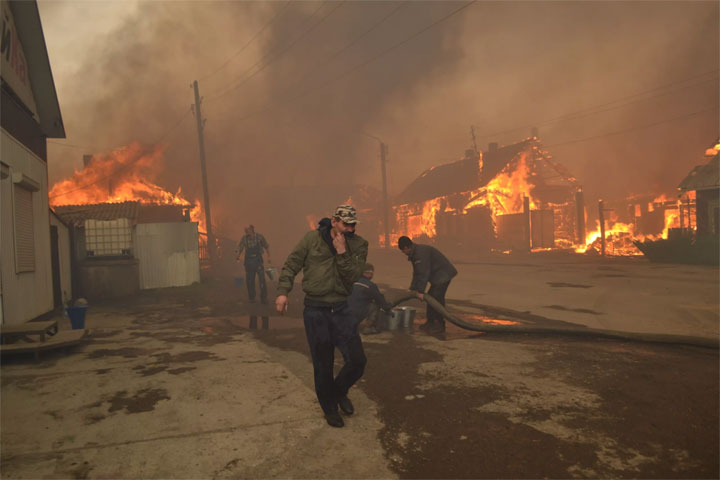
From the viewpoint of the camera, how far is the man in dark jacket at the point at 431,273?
291 inches

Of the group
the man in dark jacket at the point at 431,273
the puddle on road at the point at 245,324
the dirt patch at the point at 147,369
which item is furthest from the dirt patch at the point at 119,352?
the man in dark jacket at the point at 431,273

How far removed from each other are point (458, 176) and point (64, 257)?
32854 mm

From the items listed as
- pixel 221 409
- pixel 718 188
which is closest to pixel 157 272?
pixel 221 409

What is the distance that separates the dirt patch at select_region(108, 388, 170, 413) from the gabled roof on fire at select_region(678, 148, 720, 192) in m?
24.3

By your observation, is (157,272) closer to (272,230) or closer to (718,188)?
(718,188)

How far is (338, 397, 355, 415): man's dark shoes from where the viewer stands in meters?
4.13

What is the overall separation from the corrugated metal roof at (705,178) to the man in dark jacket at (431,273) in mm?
19734

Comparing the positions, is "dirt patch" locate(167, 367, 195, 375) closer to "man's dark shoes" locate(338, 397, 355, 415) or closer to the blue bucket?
"man's dark shoes" locate(338, 397, 355, 415)

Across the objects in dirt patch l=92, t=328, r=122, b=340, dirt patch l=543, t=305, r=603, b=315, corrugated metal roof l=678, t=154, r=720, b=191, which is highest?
corrugated metal roof l=678, t=154, r=720, b=191

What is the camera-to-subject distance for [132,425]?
3.97 metres

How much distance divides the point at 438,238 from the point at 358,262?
113ft

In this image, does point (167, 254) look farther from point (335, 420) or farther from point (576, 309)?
point (335, 420)

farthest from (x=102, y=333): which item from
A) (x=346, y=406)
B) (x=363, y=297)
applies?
(x=346, y=406)

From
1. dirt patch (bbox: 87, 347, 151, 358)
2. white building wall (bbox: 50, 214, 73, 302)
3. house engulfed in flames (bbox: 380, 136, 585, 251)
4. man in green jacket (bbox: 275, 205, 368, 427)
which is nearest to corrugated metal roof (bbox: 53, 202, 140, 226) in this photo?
white building wall (bbox: 50, 214, 73, 302)
